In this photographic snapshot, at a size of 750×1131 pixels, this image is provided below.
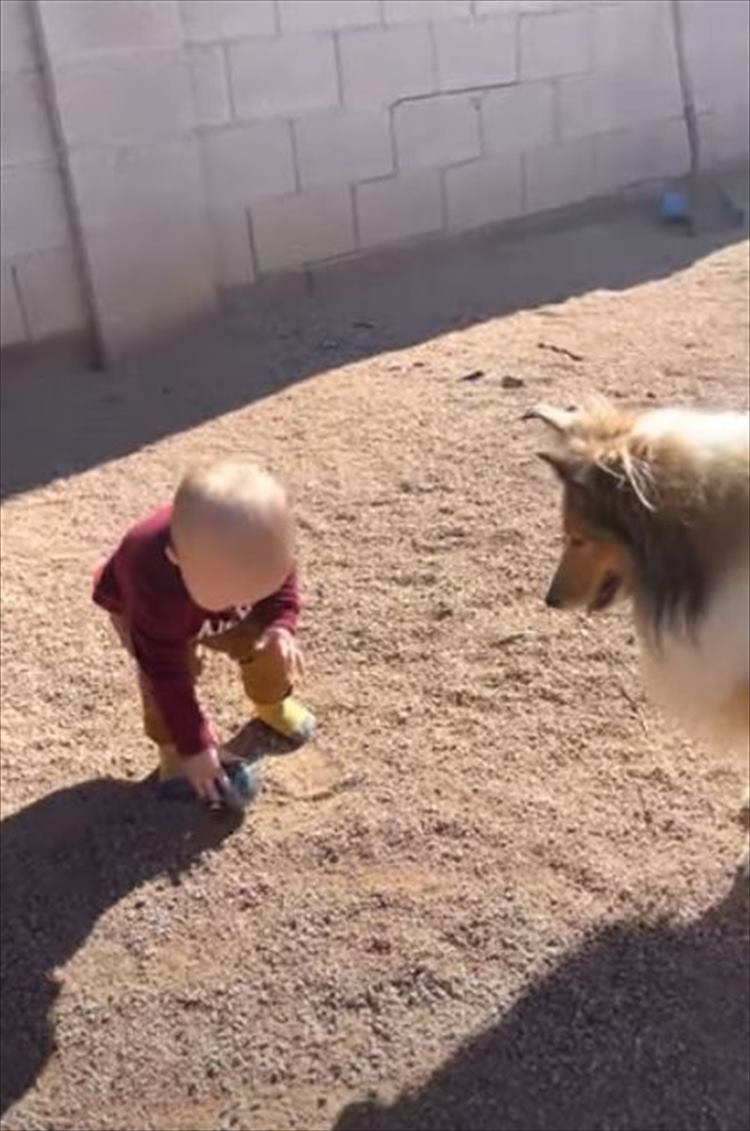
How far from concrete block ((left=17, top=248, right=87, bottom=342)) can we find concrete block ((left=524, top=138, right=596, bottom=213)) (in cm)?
281

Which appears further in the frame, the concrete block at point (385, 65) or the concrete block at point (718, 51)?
the concrete block at point (718, 51)

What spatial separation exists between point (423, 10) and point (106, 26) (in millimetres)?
1820

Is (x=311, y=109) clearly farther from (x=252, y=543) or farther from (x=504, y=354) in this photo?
(x=252, y=543)

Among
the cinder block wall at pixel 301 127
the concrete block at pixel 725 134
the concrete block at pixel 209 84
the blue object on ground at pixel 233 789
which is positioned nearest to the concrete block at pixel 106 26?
the cinder block wall at pixel 301 127

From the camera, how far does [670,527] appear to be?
2.53m

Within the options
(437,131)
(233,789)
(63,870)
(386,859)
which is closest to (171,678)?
(233,789)

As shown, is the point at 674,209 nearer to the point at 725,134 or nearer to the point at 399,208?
the point at 725,134

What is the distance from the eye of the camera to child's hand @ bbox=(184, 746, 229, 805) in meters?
3.19

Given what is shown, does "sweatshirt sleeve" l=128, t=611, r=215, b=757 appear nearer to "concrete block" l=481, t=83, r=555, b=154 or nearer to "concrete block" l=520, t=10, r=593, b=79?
"concrete block" l=481, t=83, r=555, b=154

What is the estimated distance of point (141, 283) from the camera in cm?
632

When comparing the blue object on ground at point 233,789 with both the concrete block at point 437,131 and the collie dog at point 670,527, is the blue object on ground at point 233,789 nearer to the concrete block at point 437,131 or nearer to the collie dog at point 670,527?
the collie dog at point 670,527

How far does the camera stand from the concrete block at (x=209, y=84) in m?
6.30

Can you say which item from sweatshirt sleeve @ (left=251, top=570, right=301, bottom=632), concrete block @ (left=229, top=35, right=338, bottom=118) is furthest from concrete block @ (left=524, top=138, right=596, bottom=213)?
sweatshirt sleeve @ (left=251, top=570, right=301, bottom=632)

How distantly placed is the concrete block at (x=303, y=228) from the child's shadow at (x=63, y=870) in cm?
383
